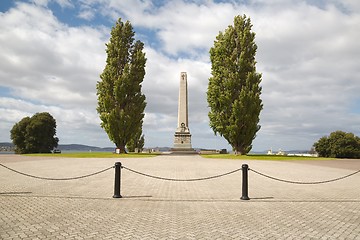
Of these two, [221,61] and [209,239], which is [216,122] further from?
[209,239]

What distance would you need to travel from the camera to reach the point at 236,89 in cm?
3528

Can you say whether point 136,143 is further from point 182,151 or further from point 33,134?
point 33,134

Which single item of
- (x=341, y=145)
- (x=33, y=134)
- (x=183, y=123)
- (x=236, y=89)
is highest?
(x=236, y=89)

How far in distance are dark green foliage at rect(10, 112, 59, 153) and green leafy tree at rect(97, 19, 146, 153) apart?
16.4m

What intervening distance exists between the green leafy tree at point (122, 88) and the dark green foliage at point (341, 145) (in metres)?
27.7

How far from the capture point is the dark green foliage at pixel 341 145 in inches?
1500

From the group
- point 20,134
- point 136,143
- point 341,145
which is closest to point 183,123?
point 136,143

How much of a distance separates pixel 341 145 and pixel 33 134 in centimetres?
4939

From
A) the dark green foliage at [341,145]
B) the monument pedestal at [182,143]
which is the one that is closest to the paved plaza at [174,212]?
the dark green foliage at [341,145]

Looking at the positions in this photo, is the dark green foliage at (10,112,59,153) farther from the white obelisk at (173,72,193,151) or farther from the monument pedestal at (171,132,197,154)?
the white obelisk at (173,72,193,151)

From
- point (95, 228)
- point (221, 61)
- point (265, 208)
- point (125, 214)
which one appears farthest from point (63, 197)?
point (221, 61)

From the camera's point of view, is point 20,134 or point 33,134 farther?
point 20,134

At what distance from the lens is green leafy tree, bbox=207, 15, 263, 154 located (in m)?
33.6

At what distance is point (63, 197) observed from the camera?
26.9 feet
